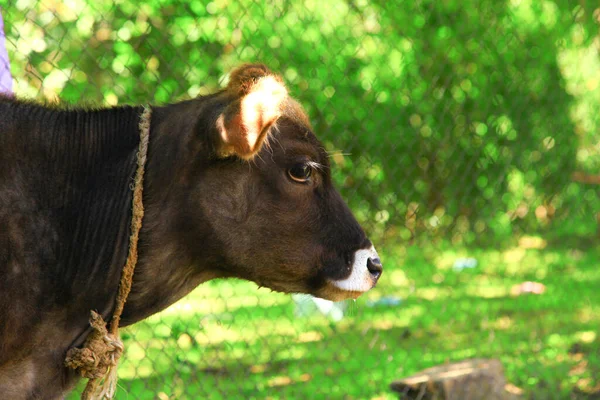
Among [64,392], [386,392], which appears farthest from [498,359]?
[64,392]

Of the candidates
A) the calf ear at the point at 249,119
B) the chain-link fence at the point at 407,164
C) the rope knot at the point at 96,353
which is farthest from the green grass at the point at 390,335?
the calf ear at the point at 249,119

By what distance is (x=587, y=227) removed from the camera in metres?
7.82

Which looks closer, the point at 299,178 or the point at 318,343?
the point at 299,178

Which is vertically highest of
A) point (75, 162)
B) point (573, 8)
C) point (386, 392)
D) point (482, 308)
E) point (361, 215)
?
point (573, 8)

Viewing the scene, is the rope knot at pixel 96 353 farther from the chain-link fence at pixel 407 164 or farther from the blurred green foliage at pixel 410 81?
the blurred green foliage at pixel 410 81

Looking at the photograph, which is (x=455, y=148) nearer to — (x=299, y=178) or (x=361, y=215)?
(x=361, y=215)

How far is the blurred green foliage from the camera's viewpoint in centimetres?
549

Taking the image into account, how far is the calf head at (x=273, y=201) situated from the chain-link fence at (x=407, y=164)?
6.66 ft

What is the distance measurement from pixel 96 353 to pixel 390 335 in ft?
15.3

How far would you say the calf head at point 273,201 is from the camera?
304 cm

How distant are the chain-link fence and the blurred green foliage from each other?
20mm

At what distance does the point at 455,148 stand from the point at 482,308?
1.65 meters

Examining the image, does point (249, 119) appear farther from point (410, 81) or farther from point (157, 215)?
point (410, 81)

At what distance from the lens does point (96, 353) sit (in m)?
3.09
